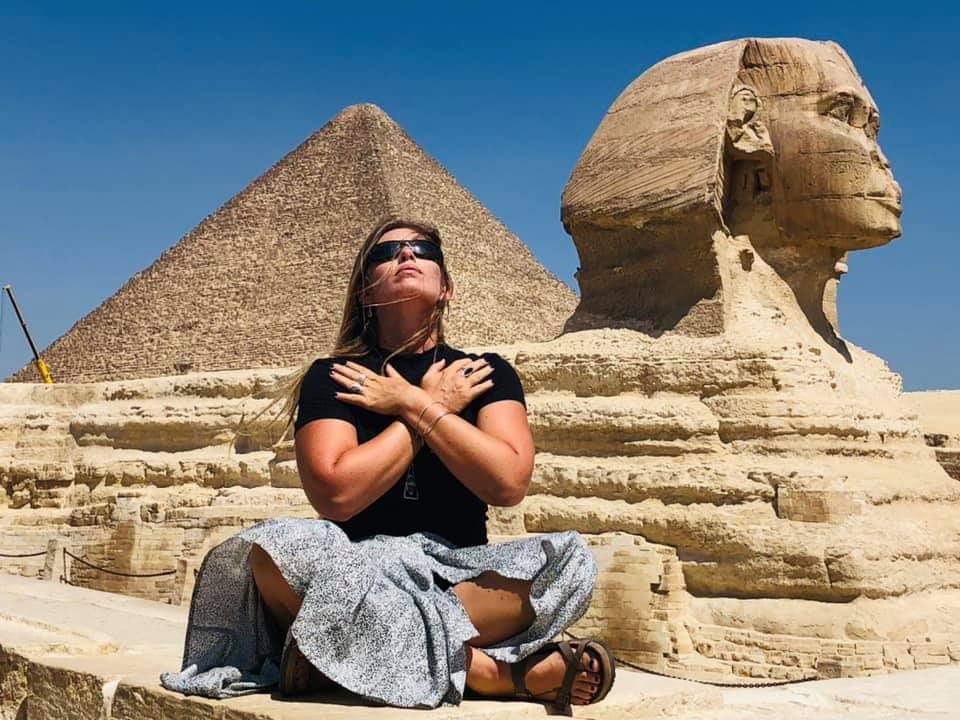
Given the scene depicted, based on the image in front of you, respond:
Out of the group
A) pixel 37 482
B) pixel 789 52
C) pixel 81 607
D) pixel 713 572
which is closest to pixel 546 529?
pixel 713 572

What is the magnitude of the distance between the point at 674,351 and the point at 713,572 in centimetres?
126

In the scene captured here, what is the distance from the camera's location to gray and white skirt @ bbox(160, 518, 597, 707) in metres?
2.69

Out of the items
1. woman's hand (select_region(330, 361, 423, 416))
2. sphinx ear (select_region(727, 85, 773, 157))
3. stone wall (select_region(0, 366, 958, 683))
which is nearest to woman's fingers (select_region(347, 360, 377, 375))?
woman's hand (select_region(330, 361, 423, 416))

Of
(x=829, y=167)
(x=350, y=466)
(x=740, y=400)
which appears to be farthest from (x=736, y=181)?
(x=350, y=466)

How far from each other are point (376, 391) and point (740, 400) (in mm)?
3658

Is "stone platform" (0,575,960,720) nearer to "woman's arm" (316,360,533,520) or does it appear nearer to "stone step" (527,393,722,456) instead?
"woman's arm" (316,360,533,520)

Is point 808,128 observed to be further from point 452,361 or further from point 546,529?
point 452,361

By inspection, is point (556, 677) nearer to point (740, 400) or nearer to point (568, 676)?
point (568, 676)

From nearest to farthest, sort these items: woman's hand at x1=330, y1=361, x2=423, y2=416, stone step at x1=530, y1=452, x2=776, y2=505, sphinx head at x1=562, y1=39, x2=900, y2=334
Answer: woman's hand at x1=330, y1=361, x2=423, y2=416, stone step at x1=530, y1=452, x2=776, y2=505, sphinx head at x1=562, y1=39, x2=900, y2=334

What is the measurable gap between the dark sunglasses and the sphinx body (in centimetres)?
304

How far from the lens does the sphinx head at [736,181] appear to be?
6.80 m

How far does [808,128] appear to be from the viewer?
22.6ft

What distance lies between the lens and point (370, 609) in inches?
106

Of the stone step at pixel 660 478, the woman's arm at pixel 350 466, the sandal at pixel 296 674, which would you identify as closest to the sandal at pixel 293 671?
the sandal at pixel 296 674
